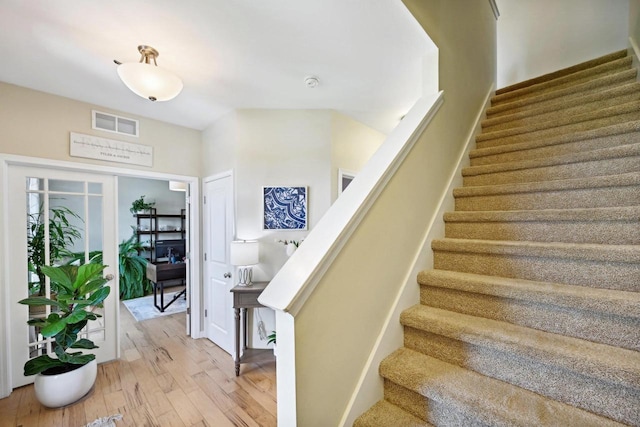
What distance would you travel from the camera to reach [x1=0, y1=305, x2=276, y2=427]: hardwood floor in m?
1.94

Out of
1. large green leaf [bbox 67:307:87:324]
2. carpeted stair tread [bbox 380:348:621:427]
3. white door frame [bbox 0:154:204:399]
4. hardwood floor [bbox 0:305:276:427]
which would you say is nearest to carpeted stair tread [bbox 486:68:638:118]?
carpeted stair tread [bbox 380:348:621:427]

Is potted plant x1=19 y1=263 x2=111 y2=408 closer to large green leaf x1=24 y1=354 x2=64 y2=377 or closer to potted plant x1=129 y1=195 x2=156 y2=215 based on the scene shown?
large green leaf x1=24 y1=354 x2=64 y2=377

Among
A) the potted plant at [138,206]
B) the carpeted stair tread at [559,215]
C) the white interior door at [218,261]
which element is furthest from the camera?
the potted plant at [138,206]

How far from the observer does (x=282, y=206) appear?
285 centimetres

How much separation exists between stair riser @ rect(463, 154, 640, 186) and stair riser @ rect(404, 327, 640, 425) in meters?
1.20

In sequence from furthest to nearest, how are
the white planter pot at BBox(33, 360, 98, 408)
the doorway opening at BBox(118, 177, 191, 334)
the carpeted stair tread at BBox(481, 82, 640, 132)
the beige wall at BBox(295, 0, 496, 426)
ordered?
the doorway opening at BBox(118, 177, 191, 334) → the white planter pot at BBox(33, 360, 98, 408) → the carpeted stair tread at BBox(481, 82, 640, 132) → the beige wall at BBox(295, 0, 496, 426)

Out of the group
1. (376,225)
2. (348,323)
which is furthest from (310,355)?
(376,225)

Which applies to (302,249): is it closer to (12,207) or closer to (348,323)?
(348,323)

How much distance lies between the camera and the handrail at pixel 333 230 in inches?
33.0

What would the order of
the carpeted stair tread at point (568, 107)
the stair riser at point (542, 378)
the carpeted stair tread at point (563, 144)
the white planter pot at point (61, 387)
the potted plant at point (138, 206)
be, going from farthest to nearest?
the potted plant at point (138, 206)
the white planter pot at point (61, 387)
the carpeted stair tread at point (568, 107)
the carpeted stair tread at point (563, 144)
the stair riser at point (542, 378)

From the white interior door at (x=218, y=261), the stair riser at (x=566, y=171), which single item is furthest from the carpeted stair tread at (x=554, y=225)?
the white interior door at (x=218, y=261)

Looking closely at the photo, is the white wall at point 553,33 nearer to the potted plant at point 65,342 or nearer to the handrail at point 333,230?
the handrail at point 333,230

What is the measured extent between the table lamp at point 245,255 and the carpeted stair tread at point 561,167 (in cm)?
202

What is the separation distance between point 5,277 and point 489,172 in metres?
4.11
